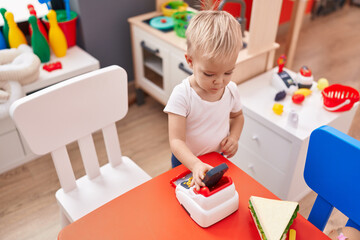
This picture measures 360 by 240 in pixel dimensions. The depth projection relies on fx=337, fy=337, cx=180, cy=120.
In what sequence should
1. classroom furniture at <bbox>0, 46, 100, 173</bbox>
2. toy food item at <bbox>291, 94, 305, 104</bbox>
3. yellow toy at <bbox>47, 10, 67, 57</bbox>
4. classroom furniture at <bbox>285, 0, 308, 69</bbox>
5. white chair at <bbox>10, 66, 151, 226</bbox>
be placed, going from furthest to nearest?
classroom furniture at <bbox>285, 0, 308, 69</bbox> → yellow toy at <bbox>47, 10, 67, 57</bbox> → classroom furniture at <bbox>0, 46, 100, 173</bbox> → toy food item at <bbox>291, 94, 305, 104</bbox> → white chair at <bbox>10, 66, 151, 226</bbox>

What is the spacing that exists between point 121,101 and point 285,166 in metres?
0.77

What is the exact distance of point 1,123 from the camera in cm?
166

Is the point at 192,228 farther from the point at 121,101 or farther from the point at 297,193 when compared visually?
the point at 297,193

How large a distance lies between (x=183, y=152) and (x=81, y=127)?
359 millimetres

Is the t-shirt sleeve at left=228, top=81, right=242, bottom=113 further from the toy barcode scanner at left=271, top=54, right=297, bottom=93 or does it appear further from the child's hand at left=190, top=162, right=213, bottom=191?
the toy barcode scanner at left=271, top=54, right=297, bottom=93

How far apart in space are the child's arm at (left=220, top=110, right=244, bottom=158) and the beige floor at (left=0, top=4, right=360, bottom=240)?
0.65m

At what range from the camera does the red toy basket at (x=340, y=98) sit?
145 cm

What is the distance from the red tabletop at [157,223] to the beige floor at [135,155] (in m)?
0.82

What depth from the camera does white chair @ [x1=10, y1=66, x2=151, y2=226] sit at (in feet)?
3.10

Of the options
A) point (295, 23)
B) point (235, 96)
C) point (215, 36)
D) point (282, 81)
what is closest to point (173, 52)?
point (282, 81)

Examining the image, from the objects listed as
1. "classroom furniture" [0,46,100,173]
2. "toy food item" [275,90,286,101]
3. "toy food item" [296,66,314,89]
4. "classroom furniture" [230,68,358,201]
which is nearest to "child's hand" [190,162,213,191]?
"classroom furniture" [230,68,358,201]

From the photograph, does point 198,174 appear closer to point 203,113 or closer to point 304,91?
point 203,113

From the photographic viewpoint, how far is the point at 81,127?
1.08m

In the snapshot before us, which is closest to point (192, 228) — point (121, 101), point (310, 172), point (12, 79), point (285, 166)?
point (310, 172)
